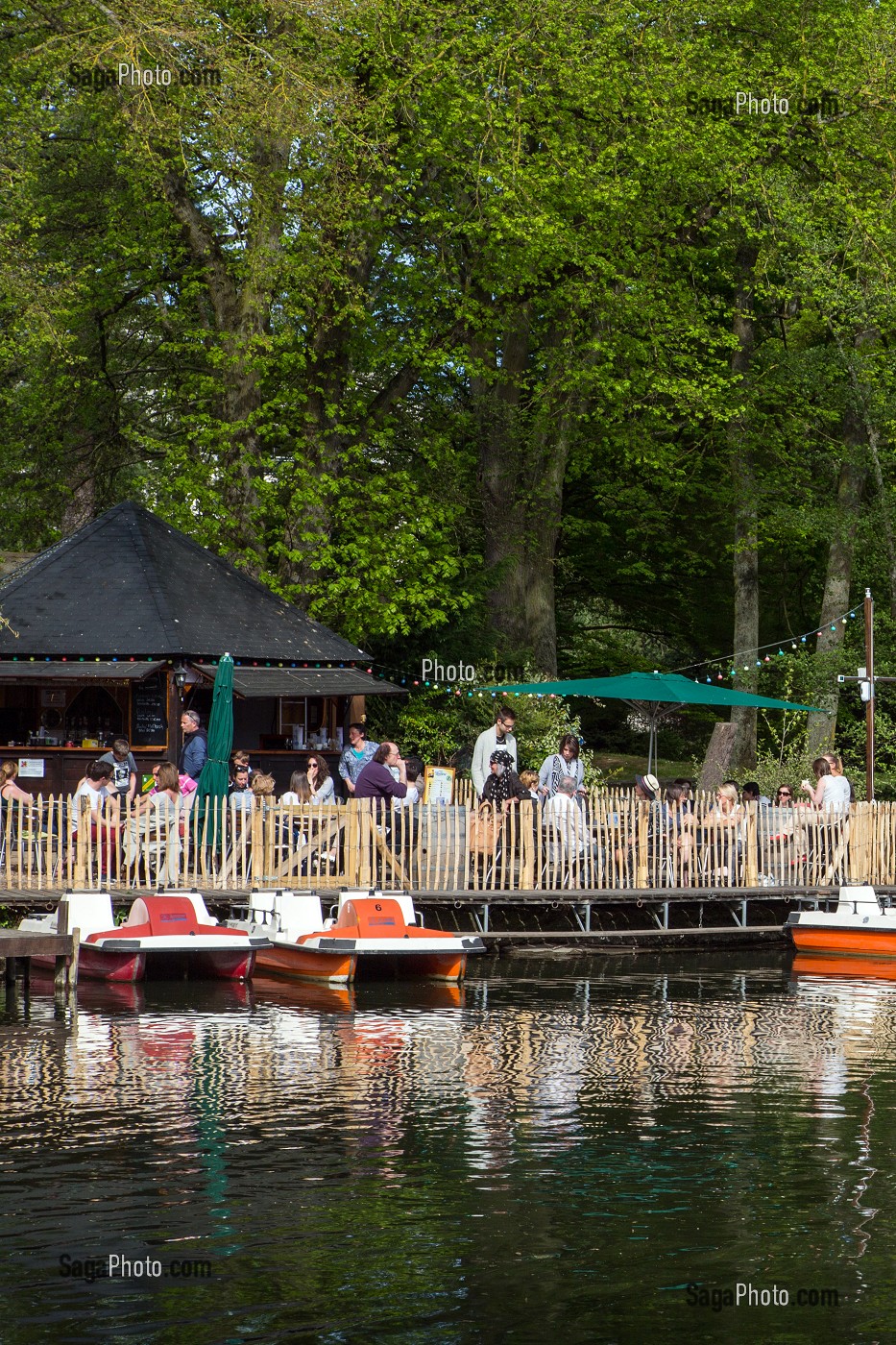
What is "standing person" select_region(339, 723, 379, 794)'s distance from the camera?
21656 mm

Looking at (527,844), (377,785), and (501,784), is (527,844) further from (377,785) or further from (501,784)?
(377,785)

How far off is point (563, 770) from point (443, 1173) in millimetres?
11521

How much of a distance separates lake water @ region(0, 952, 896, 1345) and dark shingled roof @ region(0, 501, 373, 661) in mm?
9783

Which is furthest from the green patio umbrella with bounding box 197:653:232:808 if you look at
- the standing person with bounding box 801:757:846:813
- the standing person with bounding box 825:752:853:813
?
the standing person with bounding box 825:752:853:813

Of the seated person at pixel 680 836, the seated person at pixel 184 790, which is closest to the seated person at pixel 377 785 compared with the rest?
the seated person at pixel 184 790

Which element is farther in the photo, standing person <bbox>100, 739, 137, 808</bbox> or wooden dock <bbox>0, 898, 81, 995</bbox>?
standing person <bbox>100, 739, 137, 808</bbox>

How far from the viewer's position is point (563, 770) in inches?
838

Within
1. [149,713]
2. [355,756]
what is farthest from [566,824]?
[149,713]

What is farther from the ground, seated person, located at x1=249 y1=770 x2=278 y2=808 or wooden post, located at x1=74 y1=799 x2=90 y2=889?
seated person, located at x1=249 y1=770 x2=278 y2=808

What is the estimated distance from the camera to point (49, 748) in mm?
25250

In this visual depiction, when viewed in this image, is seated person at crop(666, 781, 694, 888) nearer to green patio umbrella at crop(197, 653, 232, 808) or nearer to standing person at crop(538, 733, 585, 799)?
standing person at crop(538, 733, 585, 799)

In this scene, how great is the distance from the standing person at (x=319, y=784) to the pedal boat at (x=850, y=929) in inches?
219

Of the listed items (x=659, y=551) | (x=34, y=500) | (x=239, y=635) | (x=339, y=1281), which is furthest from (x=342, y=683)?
(x=339, y=1281)

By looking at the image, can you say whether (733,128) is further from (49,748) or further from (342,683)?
(49,748)
